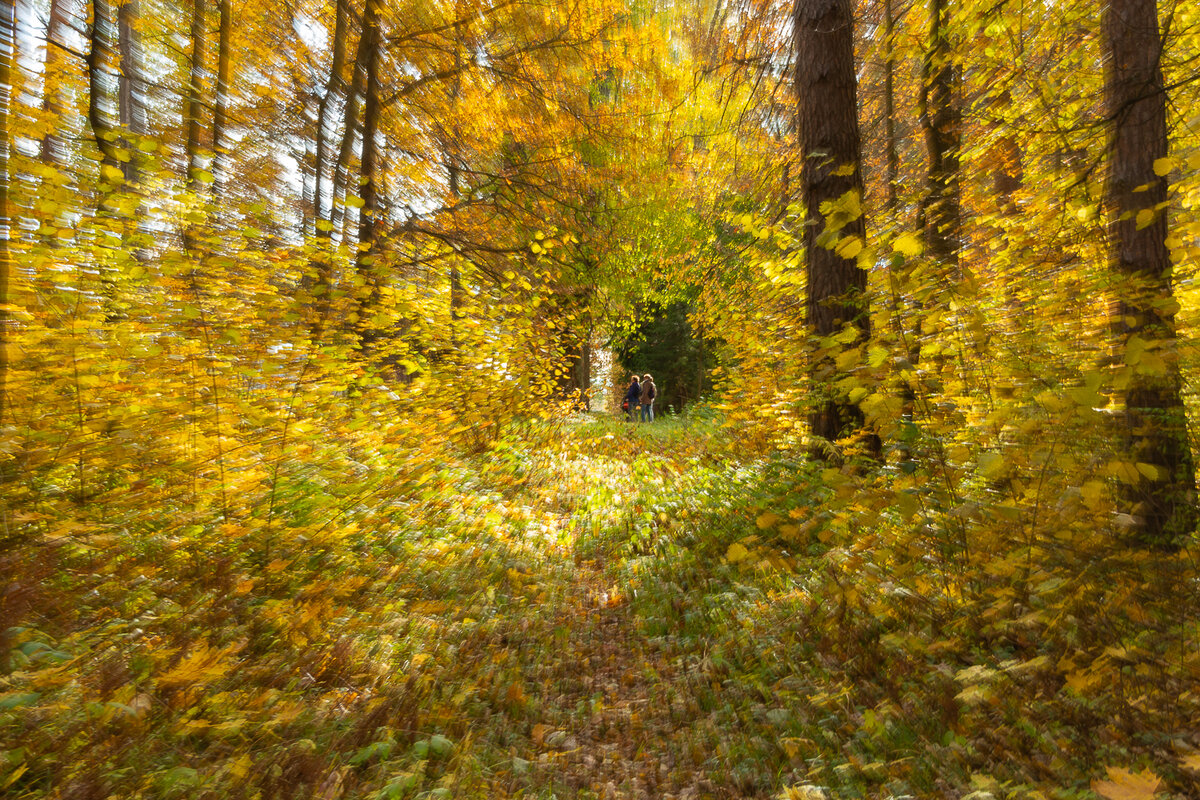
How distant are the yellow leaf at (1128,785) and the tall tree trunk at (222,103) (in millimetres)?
7059

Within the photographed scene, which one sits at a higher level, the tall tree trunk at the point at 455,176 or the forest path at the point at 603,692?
the tall tree trunk at the point at 455,176

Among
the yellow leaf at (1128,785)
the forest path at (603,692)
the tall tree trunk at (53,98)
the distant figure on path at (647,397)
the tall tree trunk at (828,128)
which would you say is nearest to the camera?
the yellow leaf at (1128,785)

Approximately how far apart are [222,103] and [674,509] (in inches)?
295

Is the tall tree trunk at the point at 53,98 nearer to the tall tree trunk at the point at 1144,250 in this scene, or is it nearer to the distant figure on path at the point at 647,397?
the tall tree trunk at the point at 1144,250

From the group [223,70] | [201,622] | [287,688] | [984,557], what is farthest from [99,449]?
[223,70]

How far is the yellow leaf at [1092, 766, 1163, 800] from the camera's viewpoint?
1.70 meters

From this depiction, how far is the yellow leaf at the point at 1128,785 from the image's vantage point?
170 cm

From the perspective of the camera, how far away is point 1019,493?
2.87m

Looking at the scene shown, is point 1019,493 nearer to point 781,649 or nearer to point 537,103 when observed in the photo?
point 781,649

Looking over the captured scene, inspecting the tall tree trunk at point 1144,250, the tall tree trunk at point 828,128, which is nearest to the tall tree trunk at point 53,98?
the tall tree trunk at point 828,128

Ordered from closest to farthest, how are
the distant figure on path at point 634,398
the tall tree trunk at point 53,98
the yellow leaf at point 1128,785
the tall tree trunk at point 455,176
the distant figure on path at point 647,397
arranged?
1. the yellow leaf at point 1128,785
2. the tall tree trunk at point 53,98
3. the tall tree trunk at point 455,176
4. the distant figure on path at point 634,398
5. the distant figure on path at point 647,397

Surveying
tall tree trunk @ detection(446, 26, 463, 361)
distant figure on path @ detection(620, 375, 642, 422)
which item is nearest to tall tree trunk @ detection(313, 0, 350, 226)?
tall tree trunk @ detection(446, 26, 463, 361)

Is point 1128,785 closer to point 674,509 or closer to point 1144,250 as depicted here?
point 1144,250

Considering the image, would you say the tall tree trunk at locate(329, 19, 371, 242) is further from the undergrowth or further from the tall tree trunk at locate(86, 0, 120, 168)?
the undergrowth
